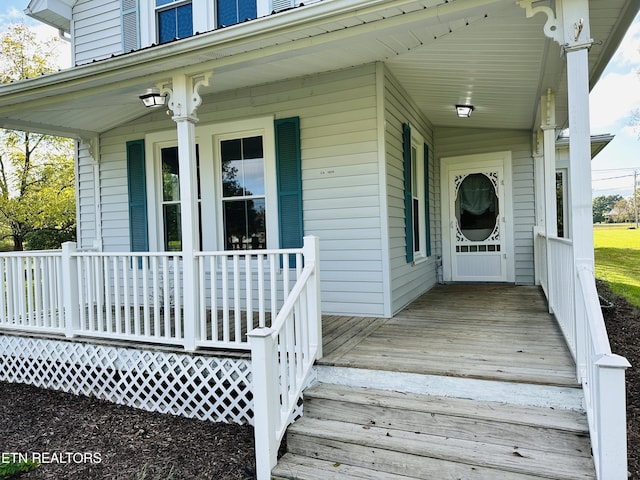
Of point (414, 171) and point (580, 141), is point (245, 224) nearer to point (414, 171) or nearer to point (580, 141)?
point (414, 171)

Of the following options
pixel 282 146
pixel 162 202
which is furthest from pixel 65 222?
pixel 282 146

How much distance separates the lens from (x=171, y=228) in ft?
19.9

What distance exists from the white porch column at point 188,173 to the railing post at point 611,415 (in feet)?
9.92

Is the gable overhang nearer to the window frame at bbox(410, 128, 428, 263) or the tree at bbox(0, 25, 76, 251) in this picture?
the window frame at bbox(410, 128, 428, 263)

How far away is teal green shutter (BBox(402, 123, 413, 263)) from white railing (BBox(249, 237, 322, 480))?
2460 mm

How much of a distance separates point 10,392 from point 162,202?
2786 mm

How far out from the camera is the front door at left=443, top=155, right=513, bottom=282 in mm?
7312

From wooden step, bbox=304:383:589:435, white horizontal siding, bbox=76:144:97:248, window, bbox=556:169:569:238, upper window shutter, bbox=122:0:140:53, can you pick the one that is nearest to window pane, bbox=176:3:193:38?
upper window shutter, bbox=122:0:140:53

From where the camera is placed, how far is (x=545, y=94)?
506cm

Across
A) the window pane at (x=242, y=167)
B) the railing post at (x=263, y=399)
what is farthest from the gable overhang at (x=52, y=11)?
the railing post at (x=263, y=399)

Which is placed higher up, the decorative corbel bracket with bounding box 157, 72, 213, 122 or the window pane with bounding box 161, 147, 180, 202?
the decorative corbel bracket with bounding box 157, 72, 213, 122

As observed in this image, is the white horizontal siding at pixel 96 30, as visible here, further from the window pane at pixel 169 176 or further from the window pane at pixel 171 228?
the window pane at pixel 171 228

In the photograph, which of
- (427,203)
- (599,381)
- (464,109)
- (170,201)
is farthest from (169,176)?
(599,381)

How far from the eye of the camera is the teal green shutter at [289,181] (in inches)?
202
